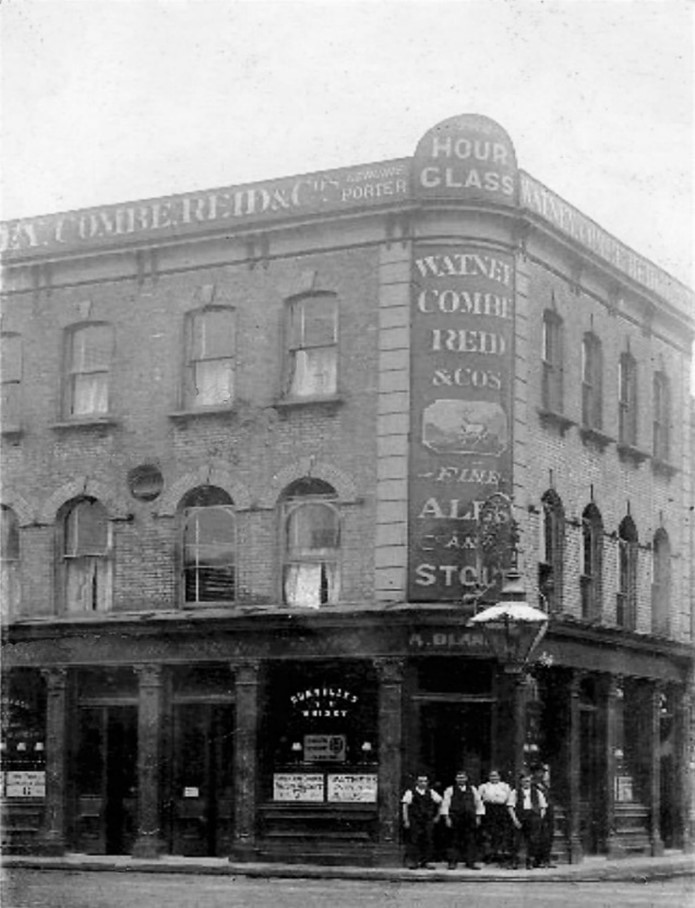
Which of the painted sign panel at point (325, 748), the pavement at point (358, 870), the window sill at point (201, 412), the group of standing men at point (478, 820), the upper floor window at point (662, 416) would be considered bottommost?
the pavement at point (358, 870)

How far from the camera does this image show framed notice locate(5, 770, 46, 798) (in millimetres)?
29516

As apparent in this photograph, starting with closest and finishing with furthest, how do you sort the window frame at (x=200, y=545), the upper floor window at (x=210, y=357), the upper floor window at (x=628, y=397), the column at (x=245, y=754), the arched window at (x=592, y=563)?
the column at (x=245, y=754) < the window frame at (x=200, y=545) < the upper floor window at (x=210, y=357) < the arched window at (x=592, y=563) < the upper floor window at (x=628, y=397)

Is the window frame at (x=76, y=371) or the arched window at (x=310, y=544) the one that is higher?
the window frame at (x=76, y=371)

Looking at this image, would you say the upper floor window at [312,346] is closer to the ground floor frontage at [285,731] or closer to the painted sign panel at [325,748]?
the ground floor frontage at [285,731]

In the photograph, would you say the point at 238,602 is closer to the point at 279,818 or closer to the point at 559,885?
the point at 279,818

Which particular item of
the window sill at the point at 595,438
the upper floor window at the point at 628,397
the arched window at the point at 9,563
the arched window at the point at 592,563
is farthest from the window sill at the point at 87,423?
the upper floor window at the point at 628,397

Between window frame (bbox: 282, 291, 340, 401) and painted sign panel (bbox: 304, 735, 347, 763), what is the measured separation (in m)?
4.95

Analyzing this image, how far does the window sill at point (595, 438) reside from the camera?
100ft

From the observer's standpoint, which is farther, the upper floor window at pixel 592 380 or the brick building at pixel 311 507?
the upper floor window at pixel 592 380

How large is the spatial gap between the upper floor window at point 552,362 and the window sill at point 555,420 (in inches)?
5.8

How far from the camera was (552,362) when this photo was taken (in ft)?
97.9

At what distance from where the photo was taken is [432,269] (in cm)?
2755

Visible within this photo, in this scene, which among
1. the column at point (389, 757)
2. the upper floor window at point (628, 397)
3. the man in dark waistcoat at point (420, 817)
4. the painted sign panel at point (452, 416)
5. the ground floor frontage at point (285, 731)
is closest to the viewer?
the man in dark waistcoat at point (420, 817)

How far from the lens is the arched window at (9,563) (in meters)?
30.4
